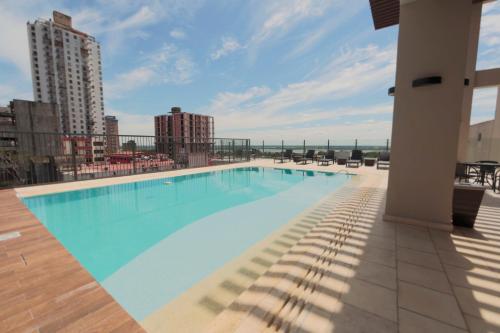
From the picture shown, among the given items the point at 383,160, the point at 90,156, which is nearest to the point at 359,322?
the point at 90,156

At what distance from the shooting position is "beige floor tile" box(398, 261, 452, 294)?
153cm

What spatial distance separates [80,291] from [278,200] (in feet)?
13.7

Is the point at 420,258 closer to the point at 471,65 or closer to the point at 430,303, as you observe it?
the point at 430,303

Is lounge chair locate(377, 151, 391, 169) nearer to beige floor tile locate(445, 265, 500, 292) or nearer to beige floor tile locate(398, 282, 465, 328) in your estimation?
beige floor tile locate(445, 265, 500, 292)

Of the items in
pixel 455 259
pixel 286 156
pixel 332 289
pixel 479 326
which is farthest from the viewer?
pixel 286 156

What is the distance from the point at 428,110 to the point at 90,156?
8086mm

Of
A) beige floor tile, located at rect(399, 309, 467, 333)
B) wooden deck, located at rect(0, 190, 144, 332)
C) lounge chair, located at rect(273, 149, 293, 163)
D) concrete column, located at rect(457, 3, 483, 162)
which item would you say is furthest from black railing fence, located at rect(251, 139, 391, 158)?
wooden deck, located at rect(0, 190, 144, 332)

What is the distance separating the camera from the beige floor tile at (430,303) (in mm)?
1240

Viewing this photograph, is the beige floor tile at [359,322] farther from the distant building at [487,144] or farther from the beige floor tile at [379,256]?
the distant building at [487,144]

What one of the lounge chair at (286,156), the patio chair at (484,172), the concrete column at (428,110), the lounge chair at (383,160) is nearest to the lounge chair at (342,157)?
the lounge chair at (383,160)

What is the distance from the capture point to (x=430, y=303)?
1.36 meters

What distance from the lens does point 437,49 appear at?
2.43 meters

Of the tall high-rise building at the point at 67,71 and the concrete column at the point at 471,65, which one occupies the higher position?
the tall high-rise building at the point at 67,71

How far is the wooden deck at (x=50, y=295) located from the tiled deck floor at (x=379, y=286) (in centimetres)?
66
